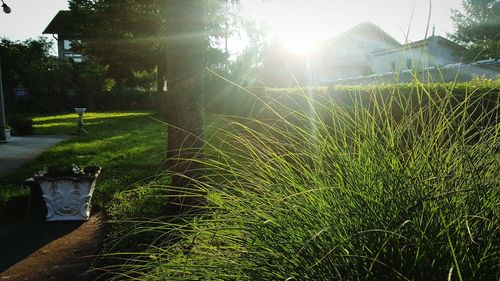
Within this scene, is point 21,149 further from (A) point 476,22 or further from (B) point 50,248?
(A) point 476,22

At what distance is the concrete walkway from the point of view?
27.7 feet

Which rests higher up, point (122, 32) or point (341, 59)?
point (122, 32)

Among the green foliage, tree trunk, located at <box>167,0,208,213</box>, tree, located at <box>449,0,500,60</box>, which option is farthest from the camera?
tree, located at <box>449,0,500,60</box>

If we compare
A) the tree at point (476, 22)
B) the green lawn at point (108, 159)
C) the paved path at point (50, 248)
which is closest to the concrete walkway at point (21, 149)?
the green lawn at point (108, 159)

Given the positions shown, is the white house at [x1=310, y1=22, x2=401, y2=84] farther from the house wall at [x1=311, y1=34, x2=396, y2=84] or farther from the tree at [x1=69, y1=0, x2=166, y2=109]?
the tree at [x1=69, y1=0, x2=166, y2=109]

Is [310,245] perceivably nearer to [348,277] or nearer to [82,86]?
[348,277]

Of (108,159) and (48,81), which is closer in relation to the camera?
(108,159)

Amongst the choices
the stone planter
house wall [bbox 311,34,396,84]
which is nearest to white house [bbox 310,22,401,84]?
house wall [bbox 311,34,396,84]

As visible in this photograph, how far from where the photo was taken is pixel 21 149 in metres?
10.5

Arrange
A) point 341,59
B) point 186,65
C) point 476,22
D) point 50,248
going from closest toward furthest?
point 50,248 → point 186,65 → point 341,59 → point 476,22

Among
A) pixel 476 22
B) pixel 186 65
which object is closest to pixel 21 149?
pixel 186 65

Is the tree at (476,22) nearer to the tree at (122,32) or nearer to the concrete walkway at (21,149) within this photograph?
the tree at (122,32)

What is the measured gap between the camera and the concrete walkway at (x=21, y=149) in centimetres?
844

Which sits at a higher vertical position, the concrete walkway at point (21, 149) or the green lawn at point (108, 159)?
the green lawn at point (108, 159)
